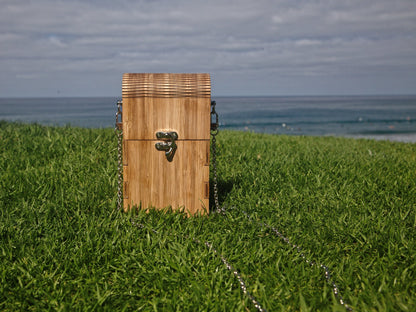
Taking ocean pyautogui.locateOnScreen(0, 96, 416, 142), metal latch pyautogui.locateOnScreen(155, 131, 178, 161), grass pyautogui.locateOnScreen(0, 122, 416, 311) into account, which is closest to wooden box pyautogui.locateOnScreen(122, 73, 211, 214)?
metal latch pyautogui.locateOnScreen(155, 131, 178, 161)

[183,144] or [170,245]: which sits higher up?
[183,144]

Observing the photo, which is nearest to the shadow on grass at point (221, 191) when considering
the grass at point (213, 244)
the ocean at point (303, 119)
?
the grass at point (213, 244)

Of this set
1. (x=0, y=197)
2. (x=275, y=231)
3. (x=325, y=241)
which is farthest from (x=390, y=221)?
(x=0, y=197)

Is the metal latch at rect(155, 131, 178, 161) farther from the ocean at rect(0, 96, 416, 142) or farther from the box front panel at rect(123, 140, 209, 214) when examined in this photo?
the ocean at rect(0, 96, 416, 142)

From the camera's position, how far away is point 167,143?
124 inches

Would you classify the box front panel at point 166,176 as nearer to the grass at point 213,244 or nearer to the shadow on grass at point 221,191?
the grass at point 213,244

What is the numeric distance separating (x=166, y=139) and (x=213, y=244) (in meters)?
1.06

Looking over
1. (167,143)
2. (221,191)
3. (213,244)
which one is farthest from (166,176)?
(221,191)

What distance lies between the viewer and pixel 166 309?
209 centimetres

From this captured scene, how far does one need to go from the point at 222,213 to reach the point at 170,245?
0.94 metres

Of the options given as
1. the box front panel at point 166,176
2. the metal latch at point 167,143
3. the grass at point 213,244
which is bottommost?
the grass at point 213,244

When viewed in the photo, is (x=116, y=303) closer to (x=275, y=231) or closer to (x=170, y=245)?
(x=170, y=245)

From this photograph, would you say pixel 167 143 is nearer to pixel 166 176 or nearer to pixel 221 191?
pixel 166 176

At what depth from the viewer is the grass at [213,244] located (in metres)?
2.20
